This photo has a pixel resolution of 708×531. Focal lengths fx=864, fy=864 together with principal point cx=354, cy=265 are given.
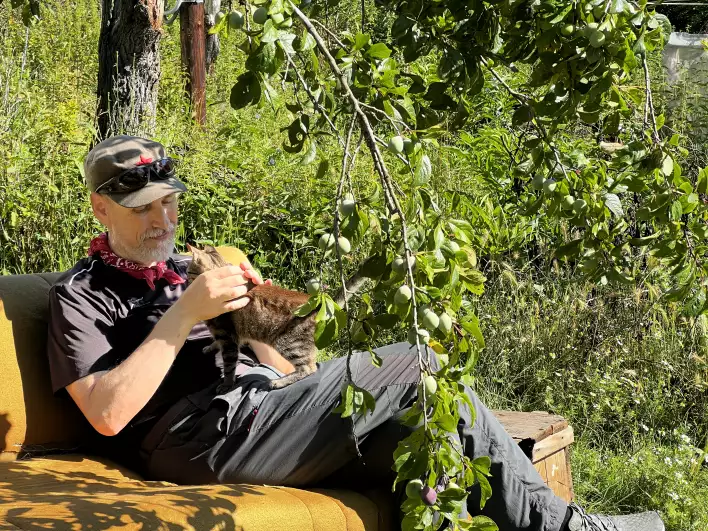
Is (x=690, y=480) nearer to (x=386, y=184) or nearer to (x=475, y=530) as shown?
(x=475, y=530)

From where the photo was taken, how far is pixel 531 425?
3.40 metres

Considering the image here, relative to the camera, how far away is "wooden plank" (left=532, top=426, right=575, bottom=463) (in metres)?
3.24

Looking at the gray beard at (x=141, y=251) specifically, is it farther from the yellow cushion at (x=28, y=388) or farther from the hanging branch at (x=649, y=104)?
the hanging branch at (x=649, y=104)

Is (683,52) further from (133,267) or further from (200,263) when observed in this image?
(133,267)

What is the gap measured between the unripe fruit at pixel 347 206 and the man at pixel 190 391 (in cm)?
123

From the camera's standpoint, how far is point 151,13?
5266 millimetres

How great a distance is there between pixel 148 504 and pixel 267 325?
1278 millimetres

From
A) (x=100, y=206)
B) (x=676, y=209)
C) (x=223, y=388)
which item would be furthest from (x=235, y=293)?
(x=676, y=209)

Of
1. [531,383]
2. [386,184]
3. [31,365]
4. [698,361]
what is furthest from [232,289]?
[698,361]

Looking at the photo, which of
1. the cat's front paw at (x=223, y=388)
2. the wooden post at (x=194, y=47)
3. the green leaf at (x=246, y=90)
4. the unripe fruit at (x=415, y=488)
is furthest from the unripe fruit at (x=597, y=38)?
the wooden post at (x=194, y=47)

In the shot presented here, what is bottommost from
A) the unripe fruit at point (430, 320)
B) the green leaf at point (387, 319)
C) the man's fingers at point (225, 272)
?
the man's fingers at point (225, 272)

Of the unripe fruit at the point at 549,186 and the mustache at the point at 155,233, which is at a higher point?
the unripe fruit at the point at 549,186

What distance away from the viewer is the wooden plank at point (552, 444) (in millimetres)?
3245

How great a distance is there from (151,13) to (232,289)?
10.8 ft
